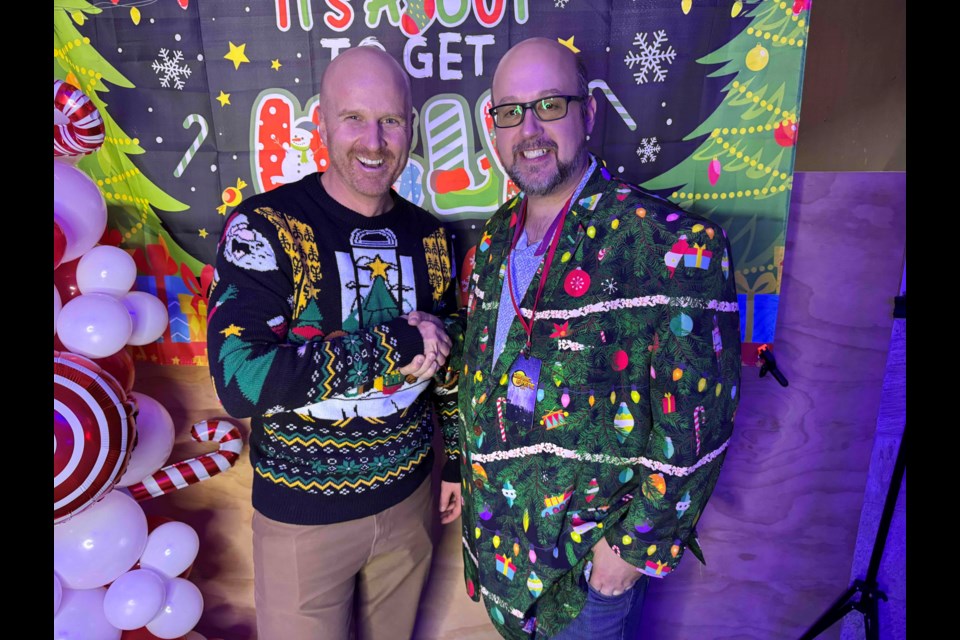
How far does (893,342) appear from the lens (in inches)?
72.3

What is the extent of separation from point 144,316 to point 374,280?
0.80 m

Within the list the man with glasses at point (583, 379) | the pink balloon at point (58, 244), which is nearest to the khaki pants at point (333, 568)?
the man with glasses at point (583, 379)

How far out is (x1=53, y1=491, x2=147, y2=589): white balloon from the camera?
1537 mm

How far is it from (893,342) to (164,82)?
262 centimetres

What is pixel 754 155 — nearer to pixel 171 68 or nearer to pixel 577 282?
pixel 577 282

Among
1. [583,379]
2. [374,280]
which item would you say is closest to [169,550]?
[374,280]

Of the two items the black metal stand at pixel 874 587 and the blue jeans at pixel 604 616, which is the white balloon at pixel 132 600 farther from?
the black metal stand at pixel 874 587

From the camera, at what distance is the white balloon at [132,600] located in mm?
1588

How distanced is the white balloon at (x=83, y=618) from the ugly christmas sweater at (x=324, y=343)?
2.17 feet

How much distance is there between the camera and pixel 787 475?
2021 millimetres

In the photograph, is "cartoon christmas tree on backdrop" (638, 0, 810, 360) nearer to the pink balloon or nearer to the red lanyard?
the red lanyard

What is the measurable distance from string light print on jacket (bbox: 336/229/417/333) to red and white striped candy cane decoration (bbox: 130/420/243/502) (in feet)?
2.78

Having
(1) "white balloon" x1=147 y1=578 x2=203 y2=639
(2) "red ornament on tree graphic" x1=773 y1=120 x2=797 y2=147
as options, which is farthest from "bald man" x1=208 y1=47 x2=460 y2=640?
(2) "red ornament on tree graphic" x1=773 y1=120 x2=797 y2=147

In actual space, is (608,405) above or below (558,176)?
below
